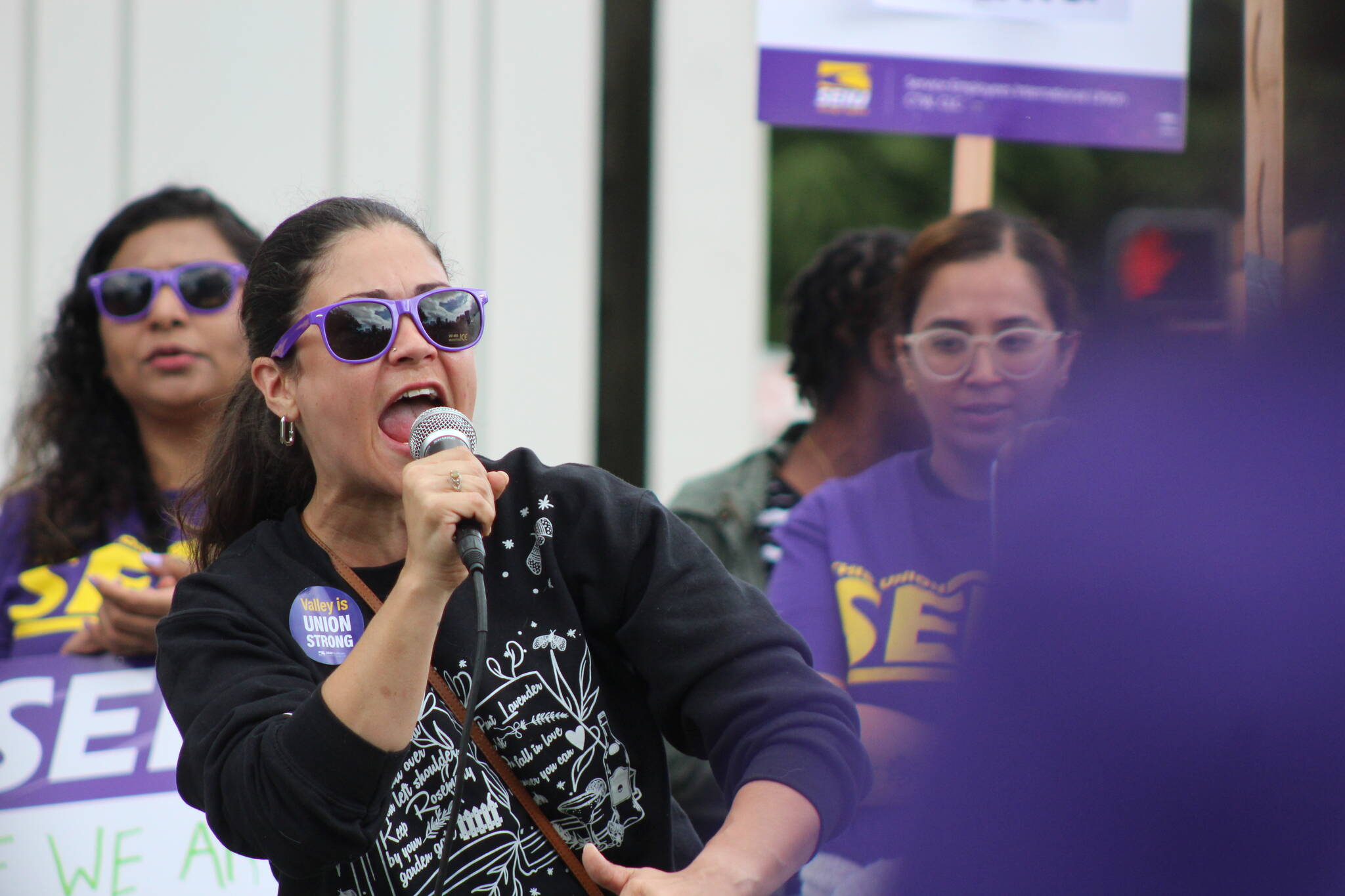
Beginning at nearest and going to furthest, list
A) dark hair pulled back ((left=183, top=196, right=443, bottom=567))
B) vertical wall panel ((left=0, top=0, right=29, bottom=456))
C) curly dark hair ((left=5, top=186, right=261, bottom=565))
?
dark hair pulled back ((left=183, top=196, right=443, bottom=567)) → curly dark hair ((left=5, top=186, right=261, bottom=565)) → vertical wall panel ((left=0, top=0, right=29, bottom=456))

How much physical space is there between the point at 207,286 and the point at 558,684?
1.70m

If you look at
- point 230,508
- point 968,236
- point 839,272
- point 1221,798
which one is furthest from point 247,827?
point 839,272

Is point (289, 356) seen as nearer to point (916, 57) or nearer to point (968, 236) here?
point (968, 236)

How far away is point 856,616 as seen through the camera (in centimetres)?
297

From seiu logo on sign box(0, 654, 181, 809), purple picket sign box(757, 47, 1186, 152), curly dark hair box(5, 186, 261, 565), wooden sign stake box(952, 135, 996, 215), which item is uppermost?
purple picket sign box(757, 47, 1186, 152)

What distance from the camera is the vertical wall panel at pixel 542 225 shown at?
425cm

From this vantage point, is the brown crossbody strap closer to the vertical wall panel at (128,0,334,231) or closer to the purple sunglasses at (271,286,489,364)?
the purple sunglasses at (271,286,489,364)

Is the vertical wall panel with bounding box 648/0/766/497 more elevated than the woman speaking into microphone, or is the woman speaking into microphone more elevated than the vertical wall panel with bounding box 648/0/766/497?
the vertical wall panel with bounding box 648/0/766/497

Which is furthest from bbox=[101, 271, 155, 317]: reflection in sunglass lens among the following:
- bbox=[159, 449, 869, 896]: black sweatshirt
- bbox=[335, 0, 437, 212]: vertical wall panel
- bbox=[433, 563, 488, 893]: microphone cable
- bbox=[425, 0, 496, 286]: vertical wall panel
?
bbox=[433, 563, 488, 893]: microphone cable

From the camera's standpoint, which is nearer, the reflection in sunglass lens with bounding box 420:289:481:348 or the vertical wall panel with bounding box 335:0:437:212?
the reflection in sunglass lens with bounding box 420:289:481:348

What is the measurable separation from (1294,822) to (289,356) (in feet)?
4.81

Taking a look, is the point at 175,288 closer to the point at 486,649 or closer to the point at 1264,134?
the point at 486,649

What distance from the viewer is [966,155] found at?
3742mm

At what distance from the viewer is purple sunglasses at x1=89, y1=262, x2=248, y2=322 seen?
127 inches
